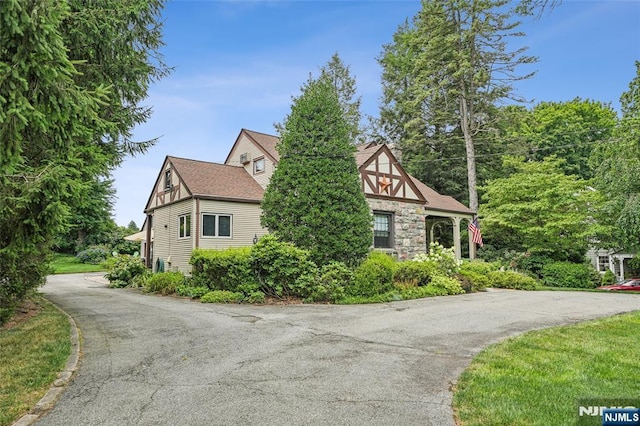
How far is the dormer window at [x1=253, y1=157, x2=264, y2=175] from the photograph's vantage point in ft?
63.8

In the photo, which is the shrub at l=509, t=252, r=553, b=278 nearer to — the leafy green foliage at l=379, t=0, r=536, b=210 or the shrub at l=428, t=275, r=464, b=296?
the leafy green foliage at l=379, t=0, r=536, b=210

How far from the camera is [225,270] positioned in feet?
37.2

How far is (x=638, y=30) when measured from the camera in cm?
984

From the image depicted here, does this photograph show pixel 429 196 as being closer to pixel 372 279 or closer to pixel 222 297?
pixel 372 279

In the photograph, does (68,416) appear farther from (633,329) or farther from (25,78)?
(633,329)

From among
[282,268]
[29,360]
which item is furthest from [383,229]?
[29,360]

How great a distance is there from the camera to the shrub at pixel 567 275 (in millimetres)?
17750

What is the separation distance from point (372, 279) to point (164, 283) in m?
7.31

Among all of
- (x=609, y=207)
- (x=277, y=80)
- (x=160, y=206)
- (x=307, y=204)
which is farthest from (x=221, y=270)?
(x=609, y=207)

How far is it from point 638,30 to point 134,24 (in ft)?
40.6

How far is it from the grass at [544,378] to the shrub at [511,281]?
31.1 ft

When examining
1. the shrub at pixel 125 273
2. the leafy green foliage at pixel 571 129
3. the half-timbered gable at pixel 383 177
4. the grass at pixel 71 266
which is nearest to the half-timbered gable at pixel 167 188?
the shrub at pixel 125 273

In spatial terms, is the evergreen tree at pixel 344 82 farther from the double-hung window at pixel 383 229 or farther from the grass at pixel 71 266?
the grass at pixel 71 266

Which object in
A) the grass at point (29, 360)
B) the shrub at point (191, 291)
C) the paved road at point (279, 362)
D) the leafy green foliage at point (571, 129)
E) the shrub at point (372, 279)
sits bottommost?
the paved road at point (279, 362)
